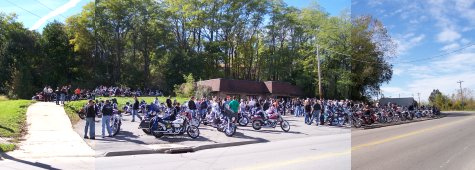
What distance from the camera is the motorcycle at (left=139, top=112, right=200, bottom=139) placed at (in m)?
15.1

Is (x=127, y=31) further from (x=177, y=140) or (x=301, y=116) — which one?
(x=301, y=116)

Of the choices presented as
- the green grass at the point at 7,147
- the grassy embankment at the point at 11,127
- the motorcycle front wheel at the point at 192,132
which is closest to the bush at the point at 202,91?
the grassy embankment at the point at 11,127

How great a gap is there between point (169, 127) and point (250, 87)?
1118 inches

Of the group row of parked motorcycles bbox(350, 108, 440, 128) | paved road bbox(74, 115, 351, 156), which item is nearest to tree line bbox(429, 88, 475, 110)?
row of parked motorcycles bbox(350, 108, 440, 128)

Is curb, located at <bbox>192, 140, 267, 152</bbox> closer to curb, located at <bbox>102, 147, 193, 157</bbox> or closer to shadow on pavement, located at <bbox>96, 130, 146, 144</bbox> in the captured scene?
curb, located at <bbox>102, 147, 193, 157</bbox>

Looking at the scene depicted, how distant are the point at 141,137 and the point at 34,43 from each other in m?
35.5

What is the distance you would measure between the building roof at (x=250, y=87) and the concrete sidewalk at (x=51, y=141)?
20052 mm

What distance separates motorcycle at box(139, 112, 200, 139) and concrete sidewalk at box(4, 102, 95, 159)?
8.02 feet

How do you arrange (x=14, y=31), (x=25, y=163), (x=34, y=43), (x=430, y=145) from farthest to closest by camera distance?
(x=14, y=31)
(x=34, y=43)
(x=430, y=145)
(x=25, y=163)

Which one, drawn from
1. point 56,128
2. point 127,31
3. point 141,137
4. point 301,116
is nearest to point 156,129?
point 141,137

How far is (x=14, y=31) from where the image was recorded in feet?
157

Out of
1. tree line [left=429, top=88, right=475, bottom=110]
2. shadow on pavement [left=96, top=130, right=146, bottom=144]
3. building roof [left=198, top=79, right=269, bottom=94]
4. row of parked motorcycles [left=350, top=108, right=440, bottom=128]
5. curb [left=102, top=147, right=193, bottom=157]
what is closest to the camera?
curb [left=102, top=147, right=193, bottom=157]

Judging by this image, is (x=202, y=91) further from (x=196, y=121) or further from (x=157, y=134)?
(x=157, y=134)

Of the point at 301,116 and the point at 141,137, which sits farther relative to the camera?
the point at 301,116
